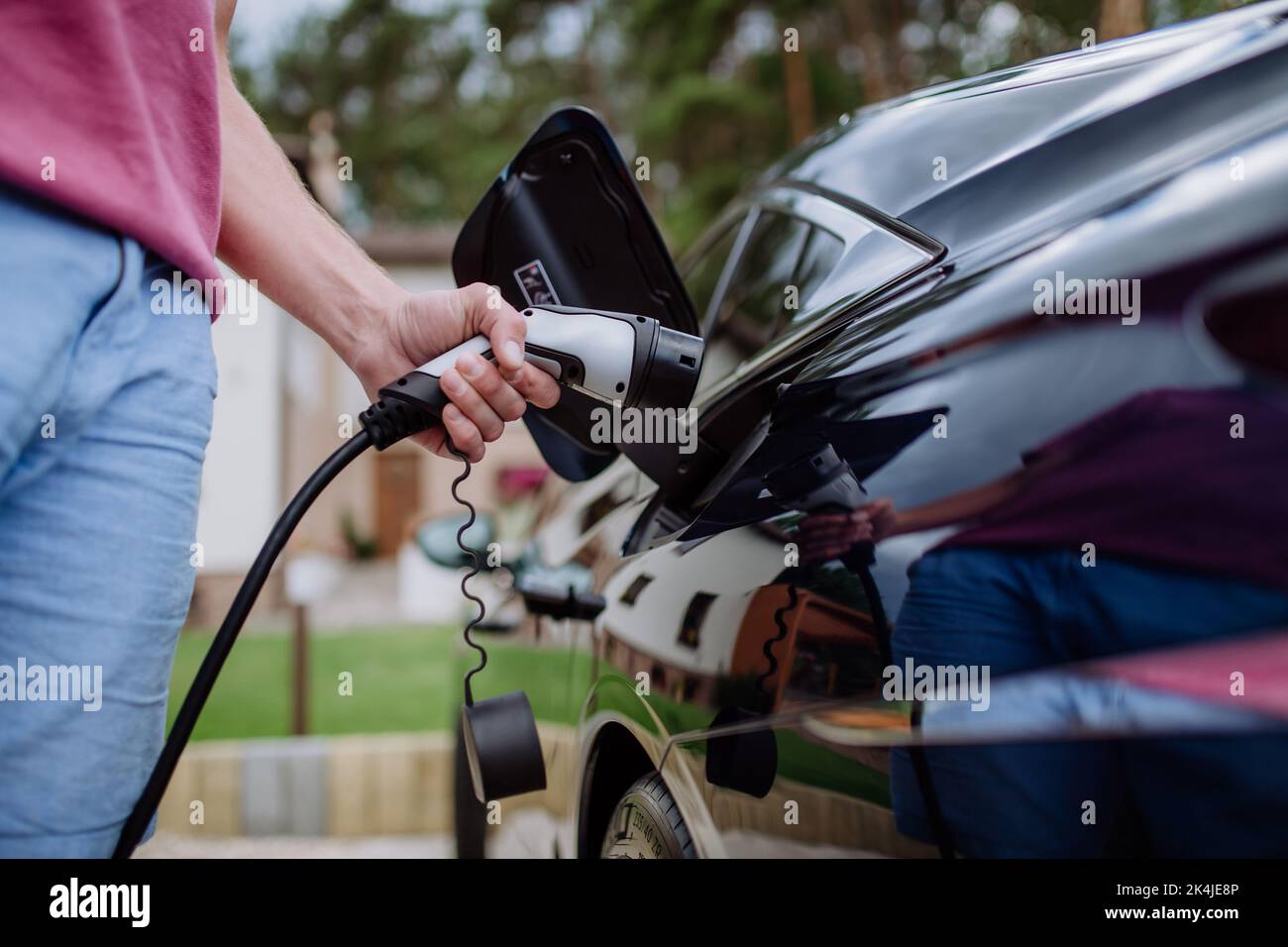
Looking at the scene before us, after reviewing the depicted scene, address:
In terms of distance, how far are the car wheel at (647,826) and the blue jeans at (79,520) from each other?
0.61 meters

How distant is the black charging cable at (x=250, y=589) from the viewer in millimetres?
1131

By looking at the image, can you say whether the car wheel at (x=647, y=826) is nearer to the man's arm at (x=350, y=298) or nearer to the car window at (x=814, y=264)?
the man's arm at (x=350, y=298)

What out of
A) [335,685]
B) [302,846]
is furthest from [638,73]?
[302,846]

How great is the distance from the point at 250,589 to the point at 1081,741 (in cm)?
95

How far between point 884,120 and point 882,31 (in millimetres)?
13543

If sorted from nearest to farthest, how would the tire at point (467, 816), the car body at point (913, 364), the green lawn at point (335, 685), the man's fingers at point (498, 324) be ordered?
1. the car body at point (913, 364)
2. the man's fingers at point (498, 324)
3. the tire at point (467, 816)
4. the green lawn at point (335, 685)

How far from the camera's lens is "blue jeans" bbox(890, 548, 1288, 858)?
77 centimetres

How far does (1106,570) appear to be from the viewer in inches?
33.0

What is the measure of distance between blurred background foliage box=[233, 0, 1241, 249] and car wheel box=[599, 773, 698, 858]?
6.89 feet

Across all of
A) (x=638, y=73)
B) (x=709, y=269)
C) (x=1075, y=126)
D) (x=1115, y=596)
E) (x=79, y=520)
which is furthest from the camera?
(x=638, y=73)

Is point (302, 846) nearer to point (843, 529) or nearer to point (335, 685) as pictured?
point (335, 685)

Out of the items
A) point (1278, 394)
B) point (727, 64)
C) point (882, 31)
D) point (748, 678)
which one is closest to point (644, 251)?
point (748, 678)

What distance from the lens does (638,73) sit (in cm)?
1781

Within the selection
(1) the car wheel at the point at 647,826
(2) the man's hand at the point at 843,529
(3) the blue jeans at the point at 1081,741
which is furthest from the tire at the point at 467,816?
(3) the blue jeans at the point at 1081,741
